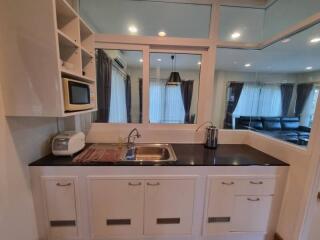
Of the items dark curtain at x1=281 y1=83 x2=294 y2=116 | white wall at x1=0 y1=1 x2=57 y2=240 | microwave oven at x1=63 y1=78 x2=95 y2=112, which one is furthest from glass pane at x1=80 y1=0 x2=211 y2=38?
dark curtain at x1=281 y1=83 x2=294 y2=116

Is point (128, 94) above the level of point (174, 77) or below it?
below

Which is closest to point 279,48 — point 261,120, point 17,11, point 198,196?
point 261,120

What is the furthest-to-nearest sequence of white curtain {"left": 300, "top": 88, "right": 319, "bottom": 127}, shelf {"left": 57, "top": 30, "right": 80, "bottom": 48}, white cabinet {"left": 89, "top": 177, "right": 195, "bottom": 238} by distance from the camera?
white cabinet {"left": 89, "top": 177, "right": 195, "bottom": 238} → white curtain {"left": 300, "top": 88, "right": 319, "bottom": 127} → shelf {"left": 57, "top": 30, "right": 80, "bottom": 48}

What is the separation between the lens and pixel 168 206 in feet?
4.99

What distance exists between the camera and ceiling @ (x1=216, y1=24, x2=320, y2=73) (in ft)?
5.41

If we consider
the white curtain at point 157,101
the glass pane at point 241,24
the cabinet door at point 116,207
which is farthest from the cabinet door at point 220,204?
the glass pane at point 241,24

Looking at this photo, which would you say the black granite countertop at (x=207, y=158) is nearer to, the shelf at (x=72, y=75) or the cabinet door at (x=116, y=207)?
the cabinet door at (x=116, y=207)

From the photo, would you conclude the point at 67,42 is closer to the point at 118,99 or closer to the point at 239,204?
the point at 118,99

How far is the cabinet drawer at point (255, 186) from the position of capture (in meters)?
1.52

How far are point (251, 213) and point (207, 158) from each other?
72 cm

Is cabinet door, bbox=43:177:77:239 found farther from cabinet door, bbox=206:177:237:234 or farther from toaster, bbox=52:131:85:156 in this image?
cabinet door, bbox=206:177:237:234

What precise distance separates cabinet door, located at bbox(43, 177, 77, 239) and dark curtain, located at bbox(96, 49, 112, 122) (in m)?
0.92

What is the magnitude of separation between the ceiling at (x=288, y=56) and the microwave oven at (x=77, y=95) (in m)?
1.78

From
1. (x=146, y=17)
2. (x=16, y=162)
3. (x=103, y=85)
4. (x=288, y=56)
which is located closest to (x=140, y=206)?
(x=16, y=162)
